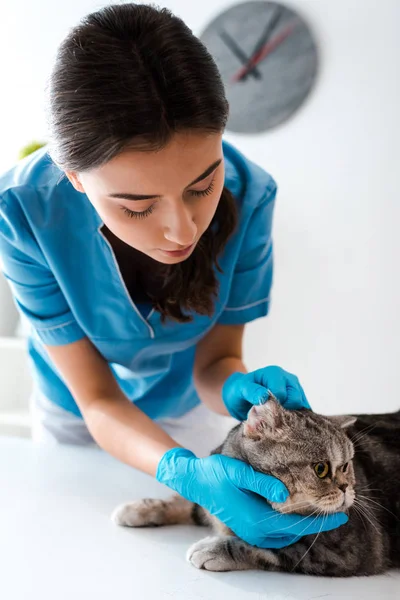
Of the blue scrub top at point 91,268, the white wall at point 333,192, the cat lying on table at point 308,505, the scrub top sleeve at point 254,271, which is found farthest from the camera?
the white wall at point 333,192

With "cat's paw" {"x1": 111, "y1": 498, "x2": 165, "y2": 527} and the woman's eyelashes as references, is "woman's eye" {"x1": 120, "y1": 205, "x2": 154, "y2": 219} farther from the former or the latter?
"cat's paw" {"x1": 111, "y1": 498, "x2": 165, "y2": 527}

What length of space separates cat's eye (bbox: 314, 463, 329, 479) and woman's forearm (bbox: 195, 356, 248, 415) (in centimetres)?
34

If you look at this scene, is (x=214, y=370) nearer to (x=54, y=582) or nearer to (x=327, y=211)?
(x=54, y=582)

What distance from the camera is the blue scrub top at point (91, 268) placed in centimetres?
113

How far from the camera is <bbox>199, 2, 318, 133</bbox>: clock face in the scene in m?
2.36

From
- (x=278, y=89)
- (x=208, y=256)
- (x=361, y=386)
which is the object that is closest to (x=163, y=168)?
Answer: (x=208, y=256)

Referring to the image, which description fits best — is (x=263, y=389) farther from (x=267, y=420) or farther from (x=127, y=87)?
(x=127, y=87)

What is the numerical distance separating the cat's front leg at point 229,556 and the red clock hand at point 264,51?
6.36ft

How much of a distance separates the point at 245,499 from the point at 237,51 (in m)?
1.96

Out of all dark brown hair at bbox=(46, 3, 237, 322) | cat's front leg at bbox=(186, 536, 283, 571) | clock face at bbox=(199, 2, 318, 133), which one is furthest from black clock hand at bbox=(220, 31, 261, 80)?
cat's front leg at bbox=(186, 536, 283, 571)

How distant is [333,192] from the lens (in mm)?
2473

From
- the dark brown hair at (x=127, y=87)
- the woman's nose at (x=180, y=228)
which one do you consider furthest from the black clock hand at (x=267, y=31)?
the woman's nose at (x=180, y=228)

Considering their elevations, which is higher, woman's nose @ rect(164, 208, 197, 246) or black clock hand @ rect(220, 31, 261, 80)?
black clock hand @ rect(220, 31, 261, 80)

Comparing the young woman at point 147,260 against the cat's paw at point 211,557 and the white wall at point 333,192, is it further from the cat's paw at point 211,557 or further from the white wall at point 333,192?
the white wall at point 333,192
